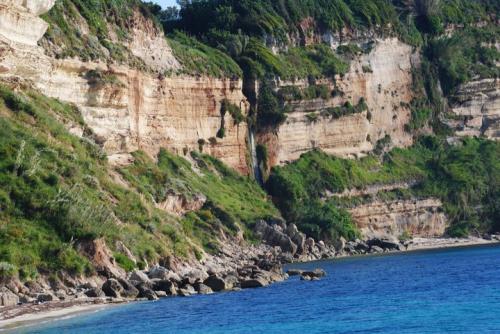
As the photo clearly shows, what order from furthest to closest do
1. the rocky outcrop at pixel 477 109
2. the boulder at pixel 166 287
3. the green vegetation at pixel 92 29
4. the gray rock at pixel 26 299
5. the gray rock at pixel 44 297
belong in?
the rocky outcrop at pixel 477 109
the green vegetation at pixel 92 29
the boulder at pixel 166 287
the gray rock at pixel 44 297
the gray rock at pixel 26 299

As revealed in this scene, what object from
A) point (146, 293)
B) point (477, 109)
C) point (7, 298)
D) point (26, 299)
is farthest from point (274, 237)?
point (477, 109)

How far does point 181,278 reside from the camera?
200 ft

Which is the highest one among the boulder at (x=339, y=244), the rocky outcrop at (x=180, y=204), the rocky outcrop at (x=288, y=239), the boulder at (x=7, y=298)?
the rocky outcrop at (x=180, y=204)

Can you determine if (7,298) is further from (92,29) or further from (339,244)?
(339,244)

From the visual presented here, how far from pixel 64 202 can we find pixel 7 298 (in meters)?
9.46

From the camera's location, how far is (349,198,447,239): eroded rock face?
103500 mm

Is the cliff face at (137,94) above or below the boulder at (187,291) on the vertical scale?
above

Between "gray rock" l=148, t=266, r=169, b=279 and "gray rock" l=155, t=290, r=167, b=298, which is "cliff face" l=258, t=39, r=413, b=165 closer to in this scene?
"gray rock" l=148, t=266, r=169, b=279

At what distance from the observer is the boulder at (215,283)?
60.4m

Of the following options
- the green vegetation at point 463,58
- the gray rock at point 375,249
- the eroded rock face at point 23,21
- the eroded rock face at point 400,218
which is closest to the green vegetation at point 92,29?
the eroded rock face at point 23,21

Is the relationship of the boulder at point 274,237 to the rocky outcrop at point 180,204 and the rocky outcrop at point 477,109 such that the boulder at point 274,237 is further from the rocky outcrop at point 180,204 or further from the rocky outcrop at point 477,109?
the rocky outcrop at point 477,109

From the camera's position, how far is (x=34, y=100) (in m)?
67.6

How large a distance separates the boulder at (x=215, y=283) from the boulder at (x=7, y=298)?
14388 mm

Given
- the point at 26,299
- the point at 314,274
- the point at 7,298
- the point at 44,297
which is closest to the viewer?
the point at 7,298
